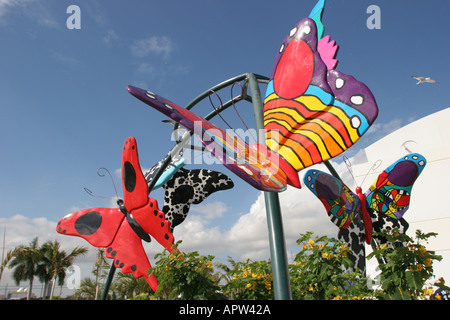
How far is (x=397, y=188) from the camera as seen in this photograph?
20.2 ft

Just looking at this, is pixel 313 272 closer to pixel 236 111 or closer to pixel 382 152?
pixel 236 111

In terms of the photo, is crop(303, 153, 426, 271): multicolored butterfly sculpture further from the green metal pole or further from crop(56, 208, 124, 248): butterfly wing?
crop(56, 208, 124, 248): butterfly wing

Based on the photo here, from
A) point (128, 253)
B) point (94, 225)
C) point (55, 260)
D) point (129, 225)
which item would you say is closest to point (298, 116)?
point (129, 225)

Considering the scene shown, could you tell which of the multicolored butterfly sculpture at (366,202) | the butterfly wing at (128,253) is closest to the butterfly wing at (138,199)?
the butterfly wing at (128,253)

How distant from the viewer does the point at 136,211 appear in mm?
5262

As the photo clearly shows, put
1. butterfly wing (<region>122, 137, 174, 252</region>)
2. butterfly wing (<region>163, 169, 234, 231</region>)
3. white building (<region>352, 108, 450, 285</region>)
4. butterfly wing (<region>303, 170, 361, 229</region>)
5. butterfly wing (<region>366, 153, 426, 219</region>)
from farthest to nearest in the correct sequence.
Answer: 1. white building (<region>352, 108, 450, 285</region>)
2. butterfly wing (<region>366, 153, 426, 219</region>)
3. butterfly wing (<region>163, 169, 234, 231</region>)
4. butterfly wing (<region>122, 137, 174, 252</region>)
5. butterfly wing (<region>303, 170, 361, 229</region>)

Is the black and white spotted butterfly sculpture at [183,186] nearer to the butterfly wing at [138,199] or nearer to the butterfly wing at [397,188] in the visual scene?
the butterfly wing at [138,199]

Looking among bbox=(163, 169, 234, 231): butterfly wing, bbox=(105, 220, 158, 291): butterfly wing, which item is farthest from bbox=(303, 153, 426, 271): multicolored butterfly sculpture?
bbox=(105, 220, 158, 291): butterfly wing

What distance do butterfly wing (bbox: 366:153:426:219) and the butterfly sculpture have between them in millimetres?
4220

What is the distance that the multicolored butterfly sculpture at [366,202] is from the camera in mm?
5183

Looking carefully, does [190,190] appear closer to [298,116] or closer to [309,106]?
[298,116]

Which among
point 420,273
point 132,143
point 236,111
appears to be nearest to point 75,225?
point 132,143

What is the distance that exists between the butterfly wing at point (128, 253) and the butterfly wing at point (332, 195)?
2.98 m

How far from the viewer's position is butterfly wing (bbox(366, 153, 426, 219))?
19.9ft
